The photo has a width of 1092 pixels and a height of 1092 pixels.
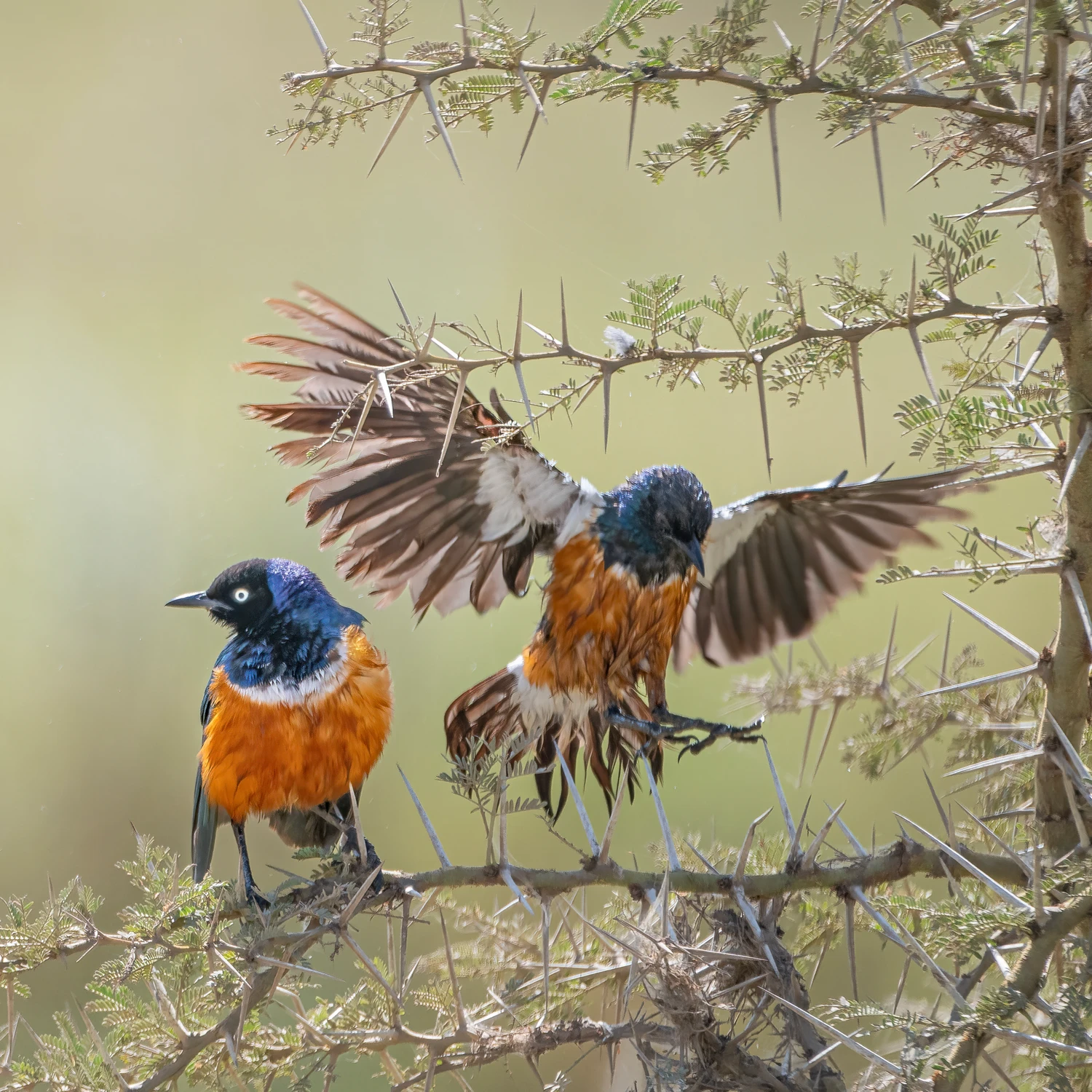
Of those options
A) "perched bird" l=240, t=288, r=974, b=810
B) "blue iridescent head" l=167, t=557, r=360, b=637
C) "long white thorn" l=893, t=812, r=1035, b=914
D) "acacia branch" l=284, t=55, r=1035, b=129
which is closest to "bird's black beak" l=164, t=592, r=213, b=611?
"blue iridescent head" l=167, t=557, r=360, b=637

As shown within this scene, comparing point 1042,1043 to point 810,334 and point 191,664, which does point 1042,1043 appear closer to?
point 810,334

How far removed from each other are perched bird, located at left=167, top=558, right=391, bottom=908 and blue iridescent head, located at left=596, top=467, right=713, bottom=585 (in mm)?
613

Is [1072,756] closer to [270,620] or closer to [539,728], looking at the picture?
[539,728]

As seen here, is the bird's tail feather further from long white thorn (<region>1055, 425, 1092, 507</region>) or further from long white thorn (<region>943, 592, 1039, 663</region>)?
long white thorn (<region>1055, 425, 1092, 507</region>)

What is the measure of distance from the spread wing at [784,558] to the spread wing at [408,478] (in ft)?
1.73

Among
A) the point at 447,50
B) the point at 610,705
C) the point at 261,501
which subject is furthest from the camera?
the point at 261,501

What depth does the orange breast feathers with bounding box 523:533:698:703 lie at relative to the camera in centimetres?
239

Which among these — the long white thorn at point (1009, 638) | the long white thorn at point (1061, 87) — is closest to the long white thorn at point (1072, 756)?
the long white thorn at point (1009, 638)

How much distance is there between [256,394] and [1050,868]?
11.0 feet

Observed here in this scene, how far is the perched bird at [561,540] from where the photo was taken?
2.07 m

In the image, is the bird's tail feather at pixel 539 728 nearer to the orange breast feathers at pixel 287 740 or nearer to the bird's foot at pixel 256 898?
the orange breast feathers at pixel 287 740

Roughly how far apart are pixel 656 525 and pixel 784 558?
0.50 metres

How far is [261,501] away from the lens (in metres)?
3.99

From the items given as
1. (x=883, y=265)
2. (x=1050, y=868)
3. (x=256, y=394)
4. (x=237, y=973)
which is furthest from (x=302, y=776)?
(x=883, y=265)
